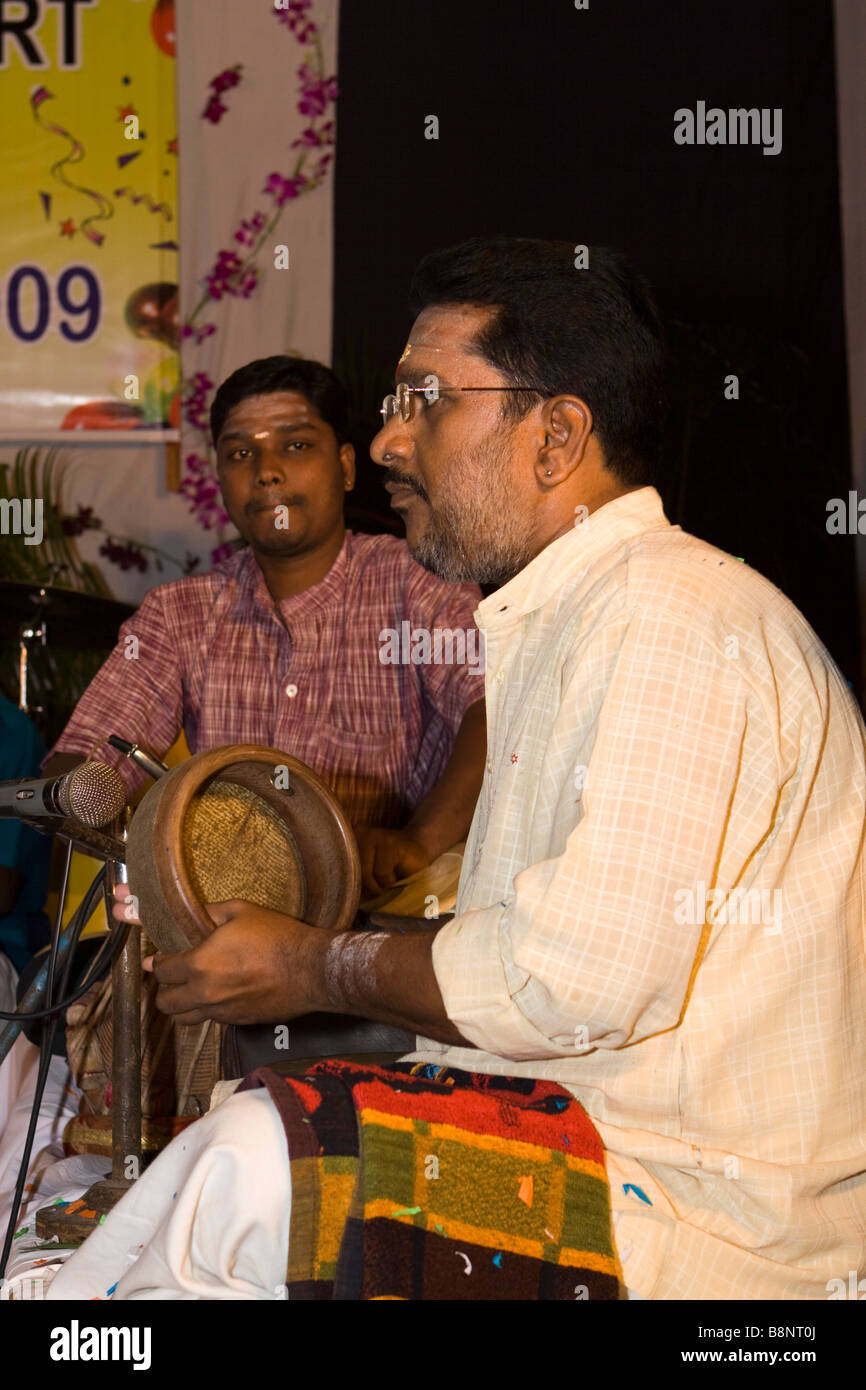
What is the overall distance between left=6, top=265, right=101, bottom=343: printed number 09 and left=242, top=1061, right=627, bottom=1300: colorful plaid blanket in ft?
12.3

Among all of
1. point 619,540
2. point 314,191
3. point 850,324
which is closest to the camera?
point 619,540

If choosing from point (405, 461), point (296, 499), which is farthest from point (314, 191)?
point (405, 461)

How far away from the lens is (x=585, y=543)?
5.66 feet

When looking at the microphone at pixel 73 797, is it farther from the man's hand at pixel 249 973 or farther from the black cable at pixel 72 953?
the man's hand at pixel 249 973

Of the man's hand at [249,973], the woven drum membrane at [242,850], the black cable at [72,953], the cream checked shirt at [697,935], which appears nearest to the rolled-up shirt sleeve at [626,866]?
the cream checked shirt at [697,935]

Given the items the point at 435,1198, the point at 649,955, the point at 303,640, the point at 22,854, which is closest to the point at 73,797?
the point at 435,1198

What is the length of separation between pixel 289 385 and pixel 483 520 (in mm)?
1892

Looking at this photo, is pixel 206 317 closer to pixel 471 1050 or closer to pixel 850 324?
pixel 850 324

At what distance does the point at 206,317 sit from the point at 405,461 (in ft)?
9.86

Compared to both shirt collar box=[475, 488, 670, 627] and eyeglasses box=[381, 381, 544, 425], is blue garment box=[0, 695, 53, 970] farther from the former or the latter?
shirt collar box=[475, 488, 670, 627]

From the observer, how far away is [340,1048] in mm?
2211

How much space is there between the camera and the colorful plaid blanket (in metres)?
1.43

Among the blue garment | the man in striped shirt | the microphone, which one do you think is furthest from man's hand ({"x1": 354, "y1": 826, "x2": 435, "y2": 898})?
the microphone

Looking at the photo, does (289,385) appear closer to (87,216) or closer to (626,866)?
(87,216)
